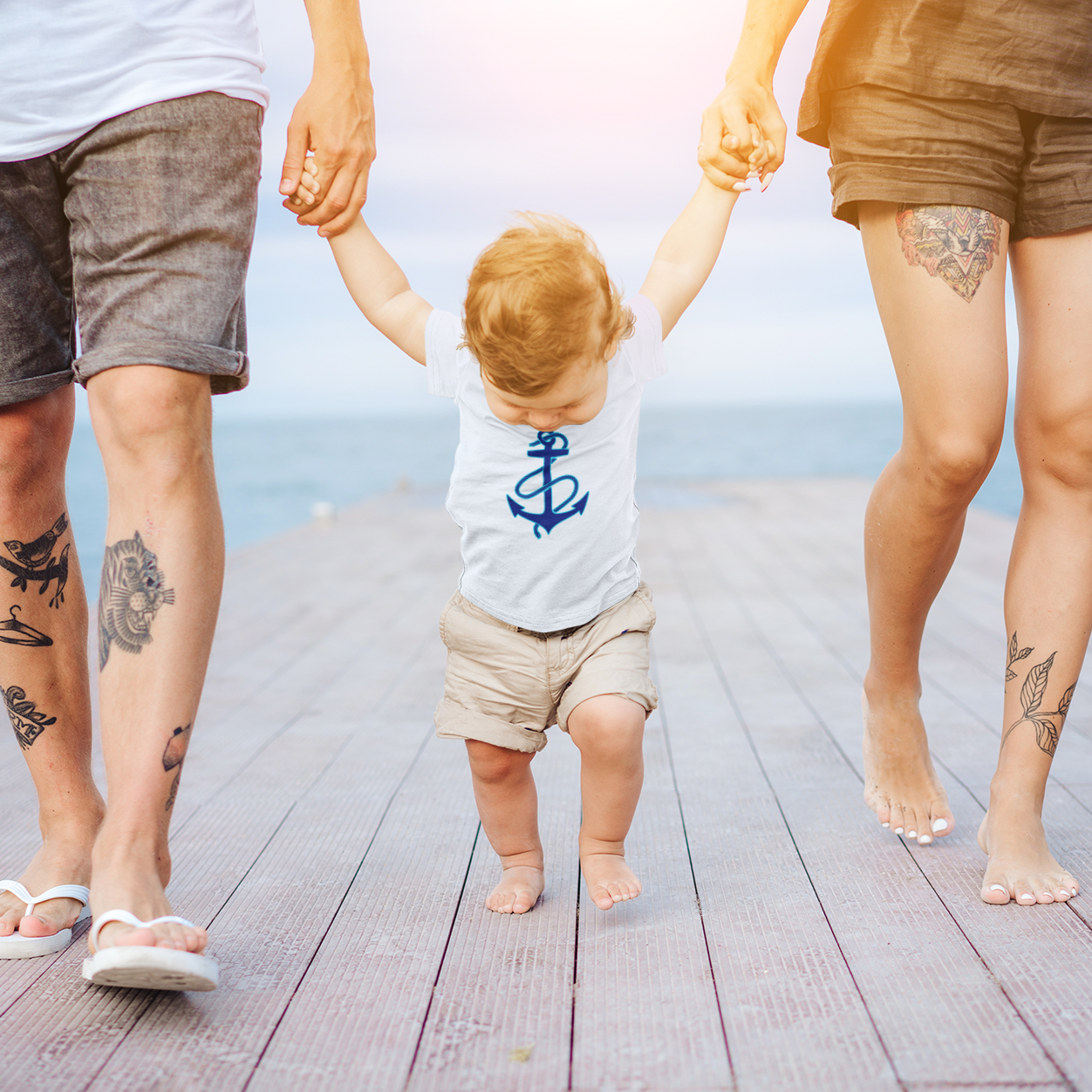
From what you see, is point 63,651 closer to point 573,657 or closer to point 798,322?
point 573,657

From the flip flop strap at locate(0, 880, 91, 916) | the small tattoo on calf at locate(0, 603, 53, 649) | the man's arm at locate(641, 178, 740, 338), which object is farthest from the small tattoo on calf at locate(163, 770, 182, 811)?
the man's arm at locate(641, 178, 740, 338)

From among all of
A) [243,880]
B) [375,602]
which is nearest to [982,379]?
[243,880]


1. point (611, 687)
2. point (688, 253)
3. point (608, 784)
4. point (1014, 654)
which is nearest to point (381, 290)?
point (688, 253)

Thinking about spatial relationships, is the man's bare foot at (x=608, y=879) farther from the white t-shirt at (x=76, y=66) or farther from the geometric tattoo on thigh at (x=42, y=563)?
the white t-shirt at (x=76, y=66)

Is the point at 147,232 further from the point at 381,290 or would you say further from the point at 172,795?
the point at 172,795

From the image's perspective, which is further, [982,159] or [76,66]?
[982,159]

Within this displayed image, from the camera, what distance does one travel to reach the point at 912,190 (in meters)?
1.61

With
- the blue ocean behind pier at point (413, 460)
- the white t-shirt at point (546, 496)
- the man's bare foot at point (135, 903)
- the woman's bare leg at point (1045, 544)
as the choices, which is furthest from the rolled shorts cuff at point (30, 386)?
the blue ocean behind pier at point (413, 460)

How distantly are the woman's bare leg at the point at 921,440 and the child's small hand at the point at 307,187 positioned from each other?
884 mm

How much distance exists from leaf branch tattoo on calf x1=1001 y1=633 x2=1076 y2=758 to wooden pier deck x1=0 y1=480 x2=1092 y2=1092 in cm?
21

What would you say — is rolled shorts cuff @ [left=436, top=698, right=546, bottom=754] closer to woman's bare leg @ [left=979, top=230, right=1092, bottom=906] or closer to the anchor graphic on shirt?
the anchor graphic on shirt

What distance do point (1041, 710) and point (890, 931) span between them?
17.3 inches

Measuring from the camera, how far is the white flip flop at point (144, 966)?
112 cm

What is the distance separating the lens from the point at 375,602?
454cm
